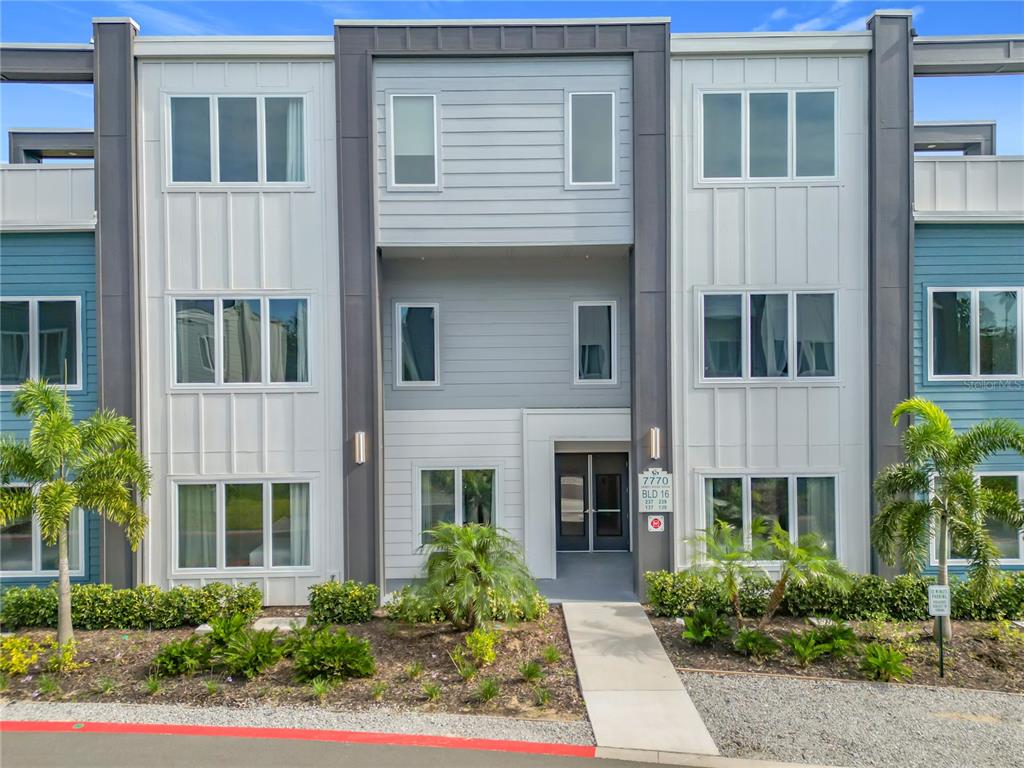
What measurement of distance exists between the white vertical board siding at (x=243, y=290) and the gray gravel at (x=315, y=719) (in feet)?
11.9

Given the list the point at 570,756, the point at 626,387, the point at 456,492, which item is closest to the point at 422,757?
the point at 570,756

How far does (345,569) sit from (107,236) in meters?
6.85

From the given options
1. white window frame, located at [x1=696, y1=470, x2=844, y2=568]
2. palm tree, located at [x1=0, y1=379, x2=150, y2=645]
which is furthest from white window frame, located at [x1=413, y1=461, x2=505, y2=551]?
palm tree, located at [x1=0, y1=379, x2=150, y2=645]

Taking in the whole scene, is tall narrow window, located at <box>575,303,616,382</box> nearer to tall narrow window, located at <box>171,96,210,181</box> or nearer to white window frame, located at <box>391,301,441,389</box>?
white window frame, located at <box>391,301,441,389</box>

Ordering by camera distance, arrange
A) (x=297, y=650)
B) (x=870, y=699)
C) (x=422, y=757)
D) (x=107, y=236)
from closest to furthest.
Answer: (x=422, y=757) → (x=870, y=699) → (x=297, y=650) → (x=107, y=236)

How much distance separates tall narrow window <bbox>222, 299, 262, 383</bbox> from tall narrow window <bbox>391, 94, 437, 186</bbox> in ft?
10.9

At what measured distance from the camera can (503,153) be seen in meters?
11.2

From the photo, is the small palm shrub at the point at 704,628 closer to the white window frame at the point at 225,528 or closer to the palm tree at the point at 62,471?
the white window frame at the point at 225,528

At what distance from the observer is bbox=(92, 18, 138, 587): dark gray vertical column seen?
1090 cm

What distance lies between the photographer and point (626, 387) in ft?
41.6

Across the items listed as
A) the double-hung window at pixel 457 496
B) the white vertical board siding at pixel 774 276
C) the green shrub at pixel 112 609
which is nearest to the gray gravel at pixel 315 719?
the green shrub at pixel 112 609

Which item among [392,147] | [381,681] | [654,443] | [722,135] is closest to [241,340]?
[392,147]

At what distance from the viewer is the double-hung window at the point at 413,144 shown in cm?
1118

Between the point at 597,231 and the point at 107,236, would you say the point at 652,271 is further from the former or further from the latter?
the point at 107,236
